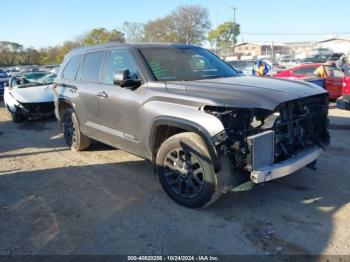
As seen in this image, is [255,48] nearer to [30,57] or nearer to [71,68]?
[30,57]

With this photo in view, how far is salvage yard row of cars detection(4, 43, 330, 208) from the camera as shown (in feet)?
12.1

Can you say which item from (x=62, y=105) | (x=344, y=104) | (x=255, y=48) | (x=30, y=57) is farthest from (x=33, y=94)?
(x=255, y=48)

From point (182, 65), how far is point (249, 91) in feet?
4.88

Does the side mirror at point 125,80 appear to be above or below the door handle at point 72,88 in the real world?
above

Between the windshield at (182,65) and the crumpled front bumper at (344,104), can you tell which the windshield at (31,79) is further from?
the crumpled front bumper at (344,104)

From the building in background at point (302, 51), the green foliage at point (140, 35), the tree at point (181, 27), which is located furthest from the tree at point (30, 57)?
the building in background at point (302, 51)

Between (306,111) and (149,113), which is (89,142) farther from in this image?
(306,111)

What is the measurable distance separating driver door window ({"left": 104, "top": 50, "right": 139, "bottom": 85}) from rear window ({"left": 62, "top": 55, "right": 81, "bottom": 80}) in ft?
4.41

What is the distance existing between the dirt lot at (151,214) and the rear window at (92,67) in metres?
1.49

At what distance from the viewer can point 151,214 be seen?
4094mm

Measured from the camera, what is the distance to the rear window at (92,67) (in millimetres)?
5668

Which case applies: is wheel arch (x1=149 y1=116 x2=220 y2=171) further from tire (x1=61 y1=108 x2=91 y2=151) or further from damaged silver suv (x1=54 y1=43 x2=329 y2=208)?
tire (x1=61 y1=108 x2=91 y2=151)

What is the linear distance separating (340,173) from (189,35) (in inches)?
2117

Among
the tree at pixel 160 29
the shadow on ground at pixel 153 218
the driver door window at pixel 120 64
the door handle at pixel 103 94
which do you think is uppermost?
the tree at pixel 160 29
